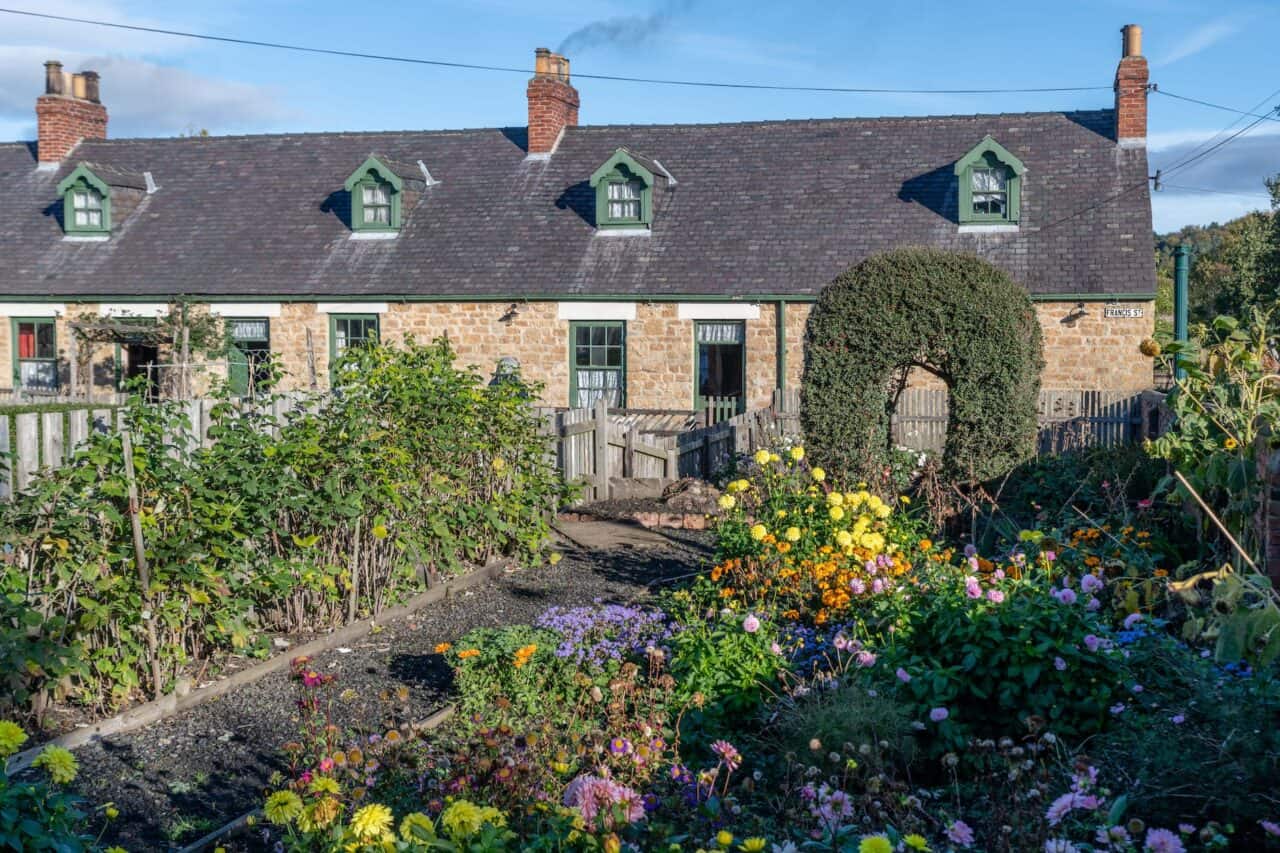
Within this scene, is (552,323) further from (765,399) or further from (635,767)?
Answer: (635,767)

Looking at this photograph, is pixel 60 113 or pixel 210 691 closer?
pixel 210 691

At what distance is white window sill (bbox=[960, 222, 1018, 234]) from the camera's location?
21000 millimetres

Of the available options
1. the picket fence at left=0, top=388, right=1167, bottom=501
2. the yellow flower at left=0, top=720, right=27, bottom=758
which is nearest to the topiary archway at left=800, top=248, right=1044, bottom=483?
the picket fence at left=0, top=388, right=1167, bottom=501

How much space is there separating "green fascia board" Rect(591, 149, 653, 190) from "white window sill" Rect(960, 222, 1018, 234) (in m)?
5.73

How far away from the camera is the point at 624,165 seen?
2230cm

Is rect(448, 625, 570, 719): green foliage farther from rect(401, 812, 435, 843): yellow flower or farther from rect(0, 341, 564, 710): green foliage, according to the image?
rect(401, 812, 435, 843): yellow flower

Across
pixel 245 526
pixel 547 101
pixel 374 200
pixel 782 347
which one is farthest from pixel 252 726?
pixel 547 101

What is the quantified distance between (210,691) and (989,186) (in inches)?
707

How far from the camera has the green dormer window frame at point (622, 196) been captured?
2220 cm

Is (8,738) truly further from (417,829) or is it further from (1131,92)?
(1131,92)

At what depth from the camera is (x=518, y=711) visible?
5.79 m

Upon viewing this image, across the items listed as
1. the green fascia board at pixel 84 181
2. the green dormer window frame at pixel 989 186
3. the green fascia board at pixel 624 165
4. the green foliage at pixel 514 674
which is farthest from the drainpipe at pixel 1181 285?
the green fascia board at pixel 84 181

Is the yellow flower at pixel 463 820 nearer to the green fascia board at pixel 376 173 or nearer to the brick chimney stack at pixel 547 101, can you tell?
the green fascia board at pixel 376 173

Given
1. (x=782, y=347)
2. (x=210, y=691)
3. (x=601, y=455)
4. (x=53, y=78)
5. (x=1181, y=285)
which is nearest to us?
(x=210, y=691)
